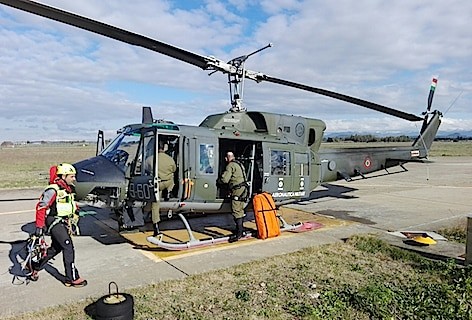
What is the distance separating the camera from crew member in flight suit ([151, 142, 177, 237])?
7.04 m

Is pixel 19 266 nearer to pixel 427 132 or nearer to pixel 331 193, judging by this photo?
pixel 331 193

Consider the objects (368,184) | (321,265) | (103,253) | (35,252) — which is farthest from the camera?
(368,184)

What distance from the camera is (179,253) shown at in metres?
7.17

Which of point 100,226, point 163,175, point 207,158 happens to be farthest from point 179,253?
point 100,226

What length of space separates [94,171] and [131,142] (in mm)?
973

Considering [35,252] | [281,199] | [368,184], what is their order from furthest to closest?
1. [368,184]
2. [281,199]
3. [35,252]

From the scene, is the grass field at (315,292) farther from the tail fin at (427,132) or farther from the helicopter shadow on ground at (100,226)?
the tail fin at (427,132)

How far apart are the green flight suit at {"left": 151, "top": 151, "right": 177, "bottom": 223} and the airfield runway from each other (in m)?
0.80

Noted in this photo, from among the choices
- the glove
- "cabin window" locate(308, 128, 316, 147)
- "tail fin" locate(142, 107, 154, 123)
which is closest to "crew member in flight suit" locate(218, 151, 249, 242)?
"tail fin" locate(142, 107, 154, 123)

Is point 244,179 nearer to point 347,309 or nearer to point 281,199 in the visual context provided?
point 281,199

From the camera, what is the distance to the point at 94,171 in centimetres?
681

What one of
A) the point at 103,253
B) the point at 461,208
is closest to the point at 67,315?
the point at 103,253

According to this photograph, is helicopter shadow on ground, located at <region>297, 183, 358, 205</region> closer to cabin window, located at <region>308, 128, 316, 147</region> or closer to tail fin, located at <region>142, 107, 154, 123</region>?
cabin window, located at <region>308, 128, 316, 147</region>

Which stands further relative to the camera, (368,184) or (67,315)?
(368,184)
